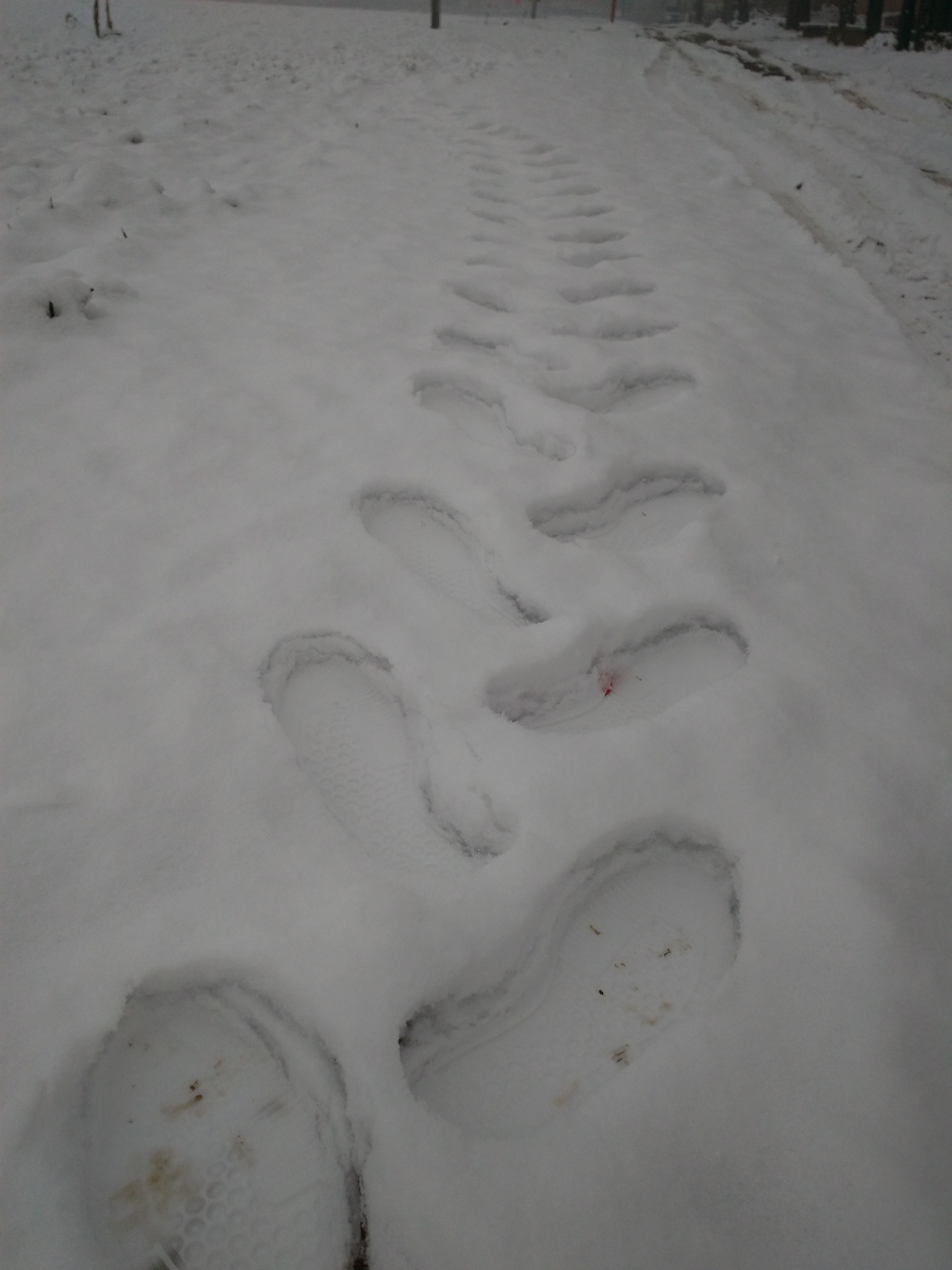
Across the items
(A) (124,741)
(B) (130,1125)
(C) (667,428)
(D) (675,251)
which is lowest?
(B) (130,1125)

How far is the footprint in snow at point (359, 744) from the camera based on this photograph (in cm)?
110

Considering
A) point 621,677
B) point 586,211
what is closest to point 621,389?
point 621,677

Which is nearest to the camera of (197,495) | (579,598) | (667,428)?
(579,598)

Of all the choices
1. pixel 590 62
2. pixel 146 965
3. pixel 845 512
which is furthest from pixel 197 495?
pixel 590 62

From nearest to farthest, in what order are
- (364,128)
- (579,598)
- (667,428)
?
(579,598) → (667,428) → (364,128)

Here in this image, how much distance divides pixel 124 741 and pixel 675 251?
3057 millimetres

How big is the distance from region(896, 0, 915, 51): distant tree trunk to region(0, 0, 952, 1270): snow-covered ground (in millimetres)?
9182

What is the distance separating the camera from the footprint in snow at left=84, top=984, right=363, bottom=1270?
0.75 m

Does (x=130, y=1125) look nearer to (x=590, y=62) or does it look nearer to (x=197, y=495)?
(x=197, y=495)

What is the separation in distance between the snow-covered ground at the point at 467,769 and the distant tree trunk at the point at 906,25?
918cm

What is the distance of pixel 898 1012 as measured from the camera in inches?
37.1

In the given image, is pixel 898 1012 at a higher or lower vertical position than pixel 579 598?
lower

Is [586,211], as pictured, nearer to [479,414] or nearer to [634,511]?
[479,414]

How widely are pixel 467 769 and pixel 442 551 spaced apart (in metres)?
0.61
